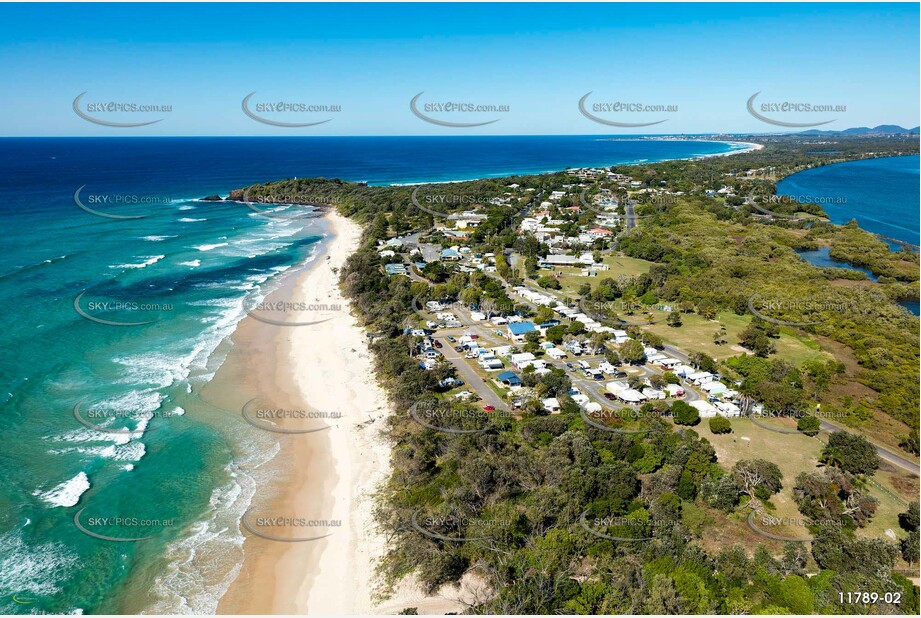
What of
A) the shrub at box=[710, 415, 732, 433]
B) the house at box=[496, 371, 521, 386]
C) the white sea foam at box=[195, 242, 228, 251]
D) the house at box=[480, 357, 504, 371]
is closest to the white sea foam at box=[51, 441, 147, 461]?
the house at box=[480, 357, 504, 371]

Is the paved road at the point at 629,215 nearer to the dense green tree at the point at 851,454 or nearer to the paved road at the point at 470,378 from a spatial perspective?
the paved road at the point at 470,378

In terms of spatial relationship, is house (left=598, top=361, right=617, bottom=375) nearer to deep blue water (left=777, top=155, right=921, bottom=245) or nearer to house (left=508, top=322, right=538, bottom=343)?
house (left=508, top=322, right=538, bottom=343)

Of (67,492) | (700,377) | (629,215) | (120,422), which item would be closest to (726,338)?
(700,377)

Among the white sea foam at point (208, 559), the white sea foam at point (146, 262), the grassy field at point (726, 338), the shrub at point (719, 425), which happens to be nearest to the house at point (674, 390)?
the shrub at point (719, 425)

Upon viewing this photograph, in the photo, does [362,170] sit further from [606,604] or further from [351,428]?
[606,604]

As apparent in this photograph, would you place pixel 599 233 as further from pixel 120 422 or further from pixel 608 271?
pixel 120 422

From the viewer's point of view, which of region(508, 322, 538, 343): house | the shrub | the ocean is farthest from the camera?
region(508, 322, 538, 343): house
